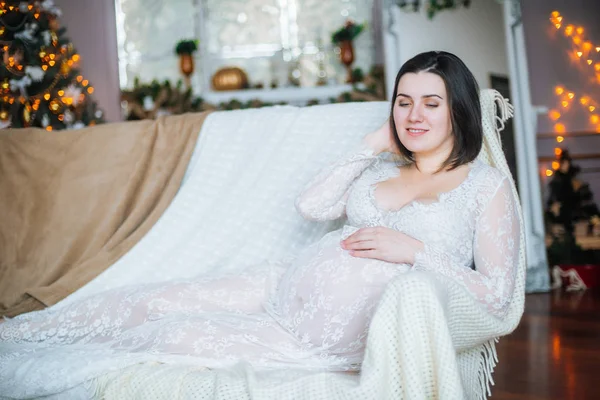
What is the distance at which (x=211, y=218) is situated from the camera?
2479mm

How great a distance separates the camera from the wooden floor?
221 cm

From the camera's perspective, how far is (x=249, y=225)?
2428mm

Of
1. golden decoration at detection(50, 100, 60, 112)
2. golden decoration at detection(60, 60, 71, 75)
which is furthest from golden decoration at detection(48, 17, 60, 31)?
golden decoration at detection(50, 100, 60, 112)

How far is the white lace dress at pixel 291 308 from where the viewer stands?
1.65 metres

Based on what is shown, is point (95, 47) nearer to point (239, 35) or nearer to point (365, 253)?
point (239, 35)

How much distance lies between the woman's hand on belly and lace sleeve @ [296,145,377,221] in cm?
35

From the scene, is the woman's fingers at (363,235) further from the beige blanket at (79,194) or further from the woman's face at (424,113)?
the beige blanket at (79,194)

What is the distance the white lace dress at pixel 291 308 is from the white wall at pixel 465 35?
287 centimetres


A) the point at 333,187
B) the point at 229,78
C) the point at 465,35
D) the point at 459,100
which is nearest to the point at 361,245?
the point at 333,187

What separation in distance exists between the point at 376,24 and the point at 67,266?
15.6 feet

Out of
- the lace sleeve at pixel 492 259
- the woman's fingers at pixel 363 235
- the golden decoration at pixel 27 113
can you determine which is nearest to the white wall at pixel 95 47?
the golden decoration at pixel 27 113

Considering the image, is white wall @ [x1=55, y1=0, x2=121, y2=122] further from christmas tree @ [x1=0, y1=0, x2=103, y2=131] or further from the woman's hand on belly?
the woman's hand on belly

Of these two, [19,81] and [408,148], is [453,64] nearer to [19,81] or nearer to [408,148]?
[408,148]

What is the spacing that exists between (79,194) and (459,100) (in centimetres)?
150
